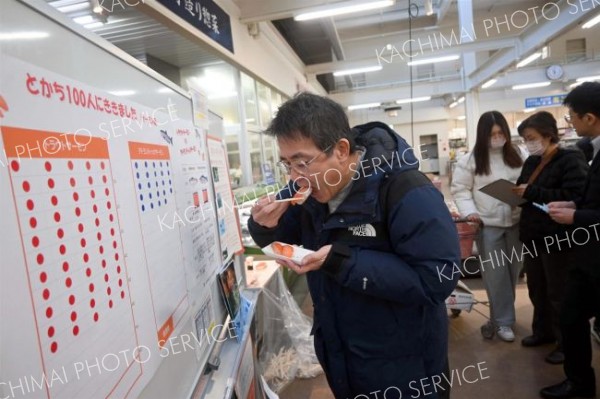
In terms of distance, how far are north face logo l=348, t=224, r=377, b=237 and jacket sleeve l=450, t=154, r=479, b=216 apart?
1.93 m

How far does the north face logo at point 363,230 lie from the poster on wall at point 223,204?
23.6 inches

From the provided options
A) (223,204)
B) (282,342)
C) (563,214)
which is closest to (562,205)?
(563,214)

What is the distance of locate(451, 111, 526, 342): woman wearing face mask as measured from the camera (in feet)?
8.39

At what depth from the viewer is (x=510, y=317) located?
2.80 m

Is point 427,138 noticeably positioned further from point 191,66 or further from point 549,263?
point 549,263

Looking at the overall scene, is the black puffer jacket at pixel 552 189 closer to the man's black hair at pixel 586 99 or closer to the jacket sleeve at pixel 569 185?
the jacket sleeve at pixel 569 185

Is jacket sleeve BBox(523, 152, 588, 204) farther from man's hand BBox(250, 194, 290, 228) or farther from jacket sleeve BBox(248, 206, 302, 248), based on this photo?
man's hand BBox(250, 194, 290, 228)

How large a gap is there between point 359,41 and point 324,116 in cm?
987

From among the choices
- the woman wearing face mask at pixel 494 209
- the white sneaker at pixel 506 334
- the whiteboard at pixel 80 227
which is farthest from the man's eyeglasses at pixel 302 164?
the white sneaker at pixel 506 334

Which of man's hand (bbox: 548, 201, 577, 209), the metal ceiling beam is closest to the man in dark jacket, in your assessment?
man's hand (bbox: 548, 201, 577, 209)

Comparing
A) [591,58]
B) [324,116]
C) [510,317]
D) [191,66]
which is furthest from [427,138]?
[324,116]

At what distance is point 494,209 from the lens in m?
2.62

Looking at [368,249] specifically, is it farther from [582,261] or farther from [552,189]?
[552,189]

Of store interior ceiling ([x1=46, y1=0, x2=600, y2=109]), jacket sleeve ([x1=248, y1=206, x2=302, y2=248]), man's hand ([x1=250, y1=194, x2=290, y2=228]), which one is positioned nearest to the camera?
man's hand ([x1=250, y1=194, x2=290, y2=228])
